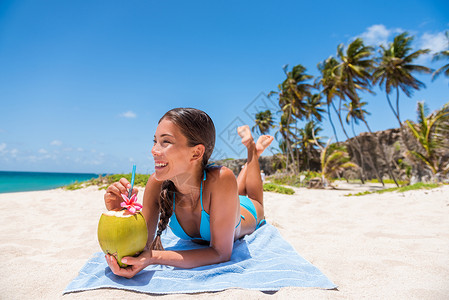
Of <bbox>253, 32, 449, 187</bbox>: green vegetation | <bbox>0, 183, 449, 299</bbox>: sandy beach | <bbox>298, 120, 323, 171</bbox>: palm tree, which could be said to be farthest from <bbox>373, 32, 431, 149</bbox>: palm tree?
<bbox>0, 183, 449, 299</bbox>: sandy beach

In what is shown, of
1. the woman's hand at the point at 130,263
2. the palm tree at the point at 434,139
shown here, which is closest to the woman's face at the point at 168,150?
the woman's hand at the point at 130,263

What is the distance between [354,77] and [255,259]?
20327 mm

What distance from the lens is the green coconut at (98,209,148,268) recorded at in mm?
1429

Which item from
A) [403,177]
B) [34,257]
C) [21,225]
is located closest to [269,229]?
[34,257]

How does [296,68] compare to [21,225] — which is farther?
[296,68]

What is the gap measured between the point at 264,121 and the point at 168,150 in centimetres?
3444

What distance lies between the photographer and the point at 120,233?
4.69 ft

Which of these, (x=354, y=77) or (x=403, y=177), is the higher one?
(x=354, y=77)

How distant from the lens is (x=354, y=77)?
1862cm

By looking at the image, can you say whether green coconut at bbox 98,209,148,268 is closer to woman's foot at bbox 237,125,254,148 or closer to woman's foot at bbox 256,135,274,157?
woman's foot at bbox 237,125,254,148

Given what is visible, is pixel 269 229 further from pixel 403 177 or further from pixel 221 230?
pixel 403 177

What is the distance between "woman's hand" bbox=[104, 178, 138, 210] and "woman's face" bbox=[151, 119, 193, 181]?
0.24 meters

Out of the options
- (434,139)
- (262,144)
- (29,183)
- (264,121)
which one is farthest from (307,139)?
(29,183)

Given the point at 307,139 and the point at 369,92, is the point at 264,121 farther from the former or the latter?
the point at 369,92
